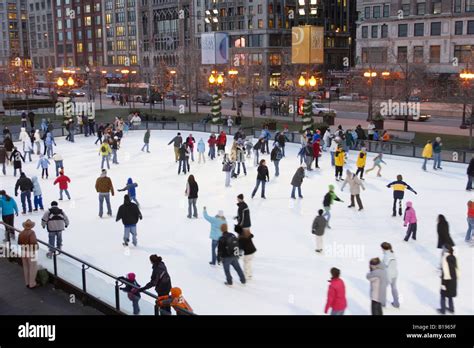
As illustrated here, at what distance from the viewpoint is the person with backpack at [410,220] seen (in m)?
14.5

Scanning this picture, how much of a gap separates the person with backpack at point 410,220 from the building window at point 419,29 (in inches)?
2112

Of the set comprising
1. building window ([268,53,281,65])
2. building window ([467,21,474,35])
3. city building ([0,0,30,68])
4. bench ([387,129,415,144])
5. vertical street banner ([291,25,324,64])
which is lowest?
bench ([387,129,415,144])

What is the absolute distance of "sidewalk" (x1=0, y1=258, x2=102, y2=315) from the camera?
10.6 metres

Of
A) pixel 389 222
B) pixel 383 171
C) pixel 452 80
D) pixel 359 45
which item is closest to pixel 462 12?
pixel 452 80

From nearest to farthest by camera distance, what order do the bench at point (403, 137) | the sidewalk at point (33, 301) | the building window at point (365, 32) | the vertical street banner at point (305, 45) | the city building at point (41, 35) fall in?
the sidewalk at point (33, 301) < the bench at point (403, 137) < the vertical street banner at point (305, 45) < the building window at point (365, 32) < the city building at point (41, 35)

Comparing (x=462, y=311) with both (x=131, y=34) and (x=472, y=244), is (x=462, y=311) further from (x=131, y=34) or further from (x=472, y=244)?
(x=131, y=34)

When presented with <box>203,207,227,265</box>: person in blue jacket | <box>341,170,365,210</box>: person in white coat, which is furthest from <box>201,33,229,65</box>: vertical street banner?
<box>203,207,227,265</box>: person in blue jacket

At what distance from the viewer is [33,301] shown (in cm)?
1106

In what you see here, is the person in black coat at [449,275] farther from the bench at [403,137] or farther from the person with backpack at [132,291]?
the bench at [403,137]

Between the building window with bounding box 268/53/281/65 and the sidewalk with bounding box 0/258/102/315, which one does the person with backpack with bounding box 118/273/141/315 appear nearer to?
the sidewalk with bounding box 0/258/102/315

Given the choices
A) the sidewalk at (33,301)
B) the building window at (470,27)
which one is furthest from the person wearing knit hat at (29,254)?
the building window at (470,27)

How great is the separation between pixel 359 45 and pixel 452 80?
14477 millimetres

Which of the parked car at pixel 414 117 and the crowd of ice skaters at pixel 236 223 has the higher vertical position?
the parked car at pixel 414 117

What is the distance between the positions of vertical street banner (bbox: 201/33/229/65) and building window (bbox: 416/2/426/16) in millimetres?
29536
